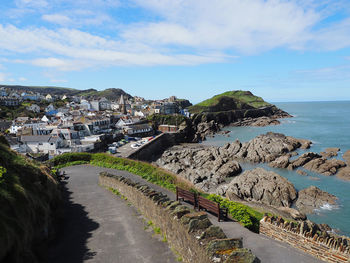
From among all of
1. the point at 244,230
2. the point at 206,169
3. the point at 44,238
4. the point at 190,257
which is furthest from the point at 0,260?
the point at 206,169

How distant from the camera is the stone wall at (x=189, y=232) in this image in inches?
241

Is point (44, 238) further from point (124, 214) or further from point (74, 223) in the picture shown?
point (124, 214)

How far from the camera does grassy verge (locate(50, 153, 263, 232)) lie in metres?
10.4

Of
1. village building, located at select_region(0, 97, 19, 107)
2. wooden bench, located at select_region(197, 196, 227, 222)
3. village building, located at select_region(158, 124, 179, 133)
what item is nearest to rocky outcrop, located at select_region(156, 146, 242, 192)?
wooden bench, located at select_region(197, 196, 227, 222)

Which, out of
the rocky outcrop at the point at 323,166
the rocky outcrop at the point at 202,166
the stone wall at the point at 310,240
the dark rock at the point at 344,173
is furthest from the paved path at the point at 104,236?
the rocky outcrop at the point at 323,166

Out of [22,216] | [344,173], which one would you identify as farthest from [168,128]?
[22,216]

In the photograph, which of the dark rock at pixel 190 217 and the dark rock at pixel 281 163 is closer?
the dark rock at pixel 190 217

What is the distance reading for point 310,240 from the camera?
26.3 ft

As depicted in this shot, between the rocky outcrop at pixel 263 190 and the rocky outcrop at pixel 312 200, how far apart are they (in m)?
0.90

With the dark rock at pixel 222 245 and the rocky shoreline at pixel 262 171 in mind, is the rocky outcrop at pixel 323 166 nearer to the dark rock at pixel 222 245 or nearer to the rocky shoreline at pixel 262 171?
the rocky shoreline at pixel 262 171

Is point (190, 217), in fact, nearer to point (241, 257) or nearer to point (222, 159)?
point (241, 257)

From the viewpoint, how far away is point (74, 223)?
39.8 ft

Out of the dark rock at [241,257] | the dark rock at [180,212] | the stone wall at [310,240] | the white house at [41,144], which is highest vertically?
the dark rock at [241,257]

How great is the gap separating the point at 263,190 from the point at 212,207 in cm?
2055
